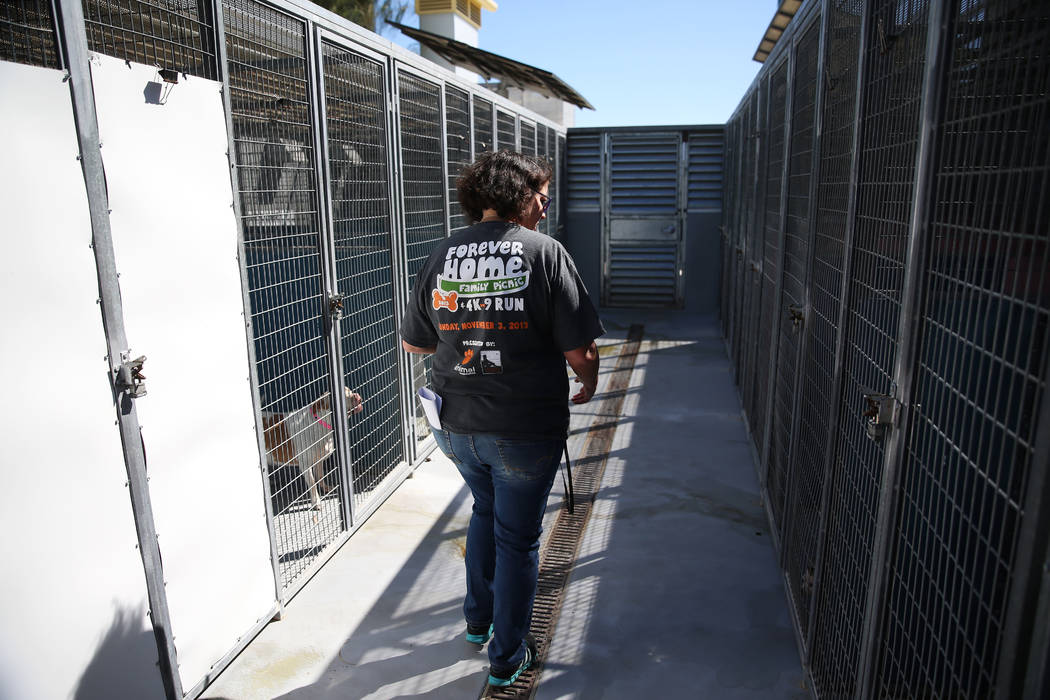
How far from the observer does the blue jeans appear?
2.23 m

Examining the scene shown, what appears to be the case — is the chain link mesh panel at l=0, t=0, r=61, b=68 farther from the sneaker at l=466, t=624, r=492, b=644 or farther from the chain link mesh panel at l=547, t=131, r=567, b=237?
the chain link mesh panel at l=547, t=131, r=567, b=237

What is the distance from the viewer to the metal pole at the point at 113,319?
5.93 ft

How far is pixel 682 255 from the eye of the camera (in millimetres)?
9406

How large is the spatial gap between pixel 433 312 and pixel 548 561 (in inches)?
58.8

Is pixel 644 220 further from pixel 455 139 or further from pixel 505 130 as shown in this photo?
pixel 455 139

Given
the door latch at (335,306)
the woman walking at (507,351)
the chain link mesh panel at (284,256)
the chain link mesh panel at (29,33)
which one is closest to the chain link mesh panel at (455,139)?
the door latch at (335,306)

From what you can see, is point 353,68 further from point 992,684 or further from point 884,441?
point 992,684

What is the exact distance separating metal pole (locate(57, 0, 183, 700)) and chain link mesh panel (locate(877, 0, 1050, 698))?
1.98m

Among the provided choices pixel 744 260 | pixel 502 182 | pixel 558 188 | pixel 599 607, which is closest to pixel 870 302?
pixel 502 182

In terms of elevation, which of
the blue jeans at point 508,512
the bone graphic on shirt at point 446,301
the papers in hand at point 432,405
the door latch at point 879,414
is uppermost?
the bone graphic on shirt at point 446,301

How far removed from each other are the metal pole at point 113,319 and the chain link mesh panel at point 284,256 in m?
0.65

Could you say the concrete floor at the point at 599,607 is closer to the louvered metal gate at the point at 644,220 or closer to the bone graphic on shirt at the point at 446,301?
the bone graphic on shirt at the point at 446,301

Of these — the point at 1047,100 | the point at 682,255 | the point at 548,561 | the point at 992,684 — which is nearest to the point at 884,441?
the point at 992,684

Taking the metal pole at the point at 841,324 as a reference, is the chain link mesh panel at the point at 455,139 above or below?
above
